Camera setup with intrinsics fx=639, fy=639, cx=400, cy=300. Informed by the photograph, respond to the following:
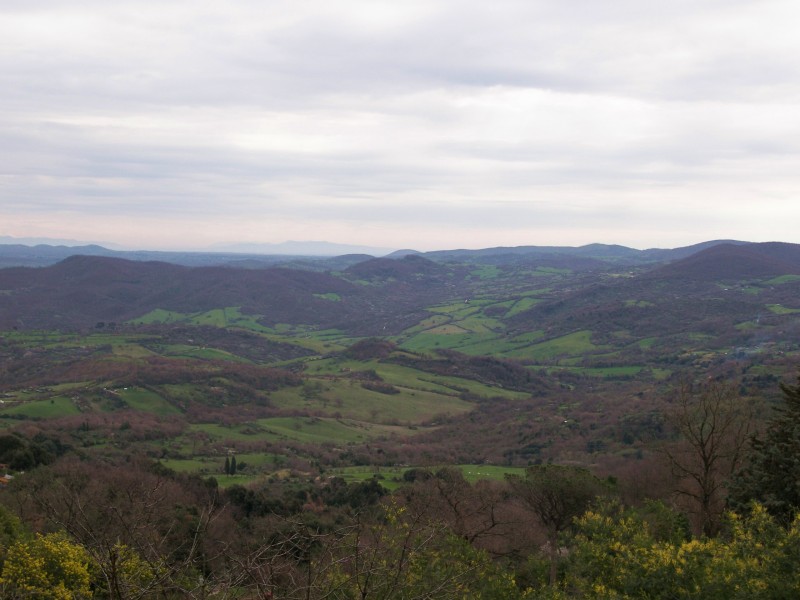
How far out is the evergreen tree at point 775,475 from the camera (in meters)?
20.1

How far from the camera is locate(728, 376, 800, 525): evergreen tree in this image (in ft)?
66.1

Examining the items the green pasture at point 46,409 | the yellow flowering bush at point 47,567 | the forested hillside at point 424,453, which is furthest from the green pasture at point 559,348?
the yellow flowering bush at point 47,567

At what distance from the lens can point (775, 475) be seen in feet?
69.1

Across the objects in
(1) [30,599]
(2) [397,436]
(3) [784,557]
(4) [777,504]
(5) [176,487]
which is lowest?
(2) [397,436]

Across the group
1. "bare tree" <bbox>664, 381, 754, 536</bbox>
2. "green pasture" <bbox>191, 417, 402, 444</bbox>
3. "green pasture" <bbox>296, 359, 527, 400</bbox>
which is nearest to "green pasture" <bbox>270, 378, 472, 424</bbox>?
"green pasture" <bbox>296, 359, 527, 400</bbox>

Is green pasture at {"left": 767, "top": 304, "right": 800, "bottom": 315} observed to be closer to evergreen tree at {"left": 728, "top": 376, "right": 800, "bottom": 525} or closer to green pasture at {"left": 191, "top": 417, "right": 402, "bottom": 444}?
green pasture at {"left": 191, "top": 417, "right": 402, "bottom": 444}

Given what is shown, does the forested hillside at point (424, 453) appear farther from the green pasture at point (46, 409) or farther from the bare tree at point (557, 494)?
the green pasture at point (46, 409)

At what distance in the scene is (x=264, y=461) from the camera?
66.7 metres

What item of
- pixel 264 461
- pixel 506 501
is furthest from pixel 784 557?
pixel 264 461

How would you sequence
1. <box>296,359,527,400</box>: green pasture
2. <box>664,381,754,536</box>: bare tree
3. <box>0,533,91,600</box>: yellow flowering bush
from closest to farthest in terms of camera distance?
<box>0,533,91,600</box>: yellow flowering bush → <box>664,381,754,536</box>: bare tree → <box>296,359,527,400</box>: green pasture

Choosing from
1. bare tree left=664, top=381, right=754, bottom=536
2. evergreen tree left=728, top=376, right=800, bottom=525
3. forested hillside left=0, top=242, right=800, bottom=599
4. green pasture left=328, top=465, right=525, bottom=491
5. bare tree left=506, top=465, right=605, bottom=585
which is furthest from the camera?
green pasture left=328, top=465, right=525, bottom=491

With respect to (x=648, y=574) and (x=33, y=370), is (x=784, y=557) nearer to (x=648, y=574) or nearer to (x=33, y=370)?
(x=648, y=574)

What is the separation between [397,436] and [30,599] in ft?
233

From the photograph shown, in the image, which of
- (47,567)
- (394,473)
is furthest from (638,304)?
(47,567)
